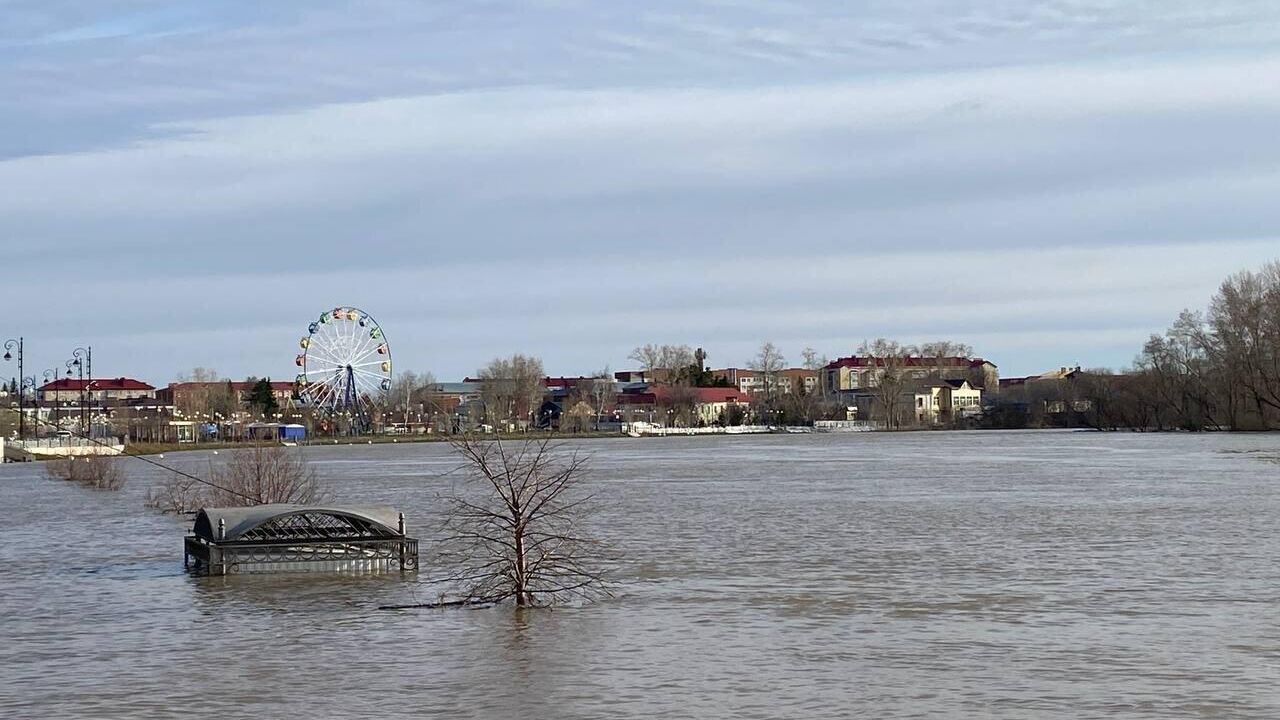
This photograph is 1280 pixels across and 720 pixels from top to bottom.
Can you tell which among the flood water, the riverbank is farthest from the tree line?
the flood water

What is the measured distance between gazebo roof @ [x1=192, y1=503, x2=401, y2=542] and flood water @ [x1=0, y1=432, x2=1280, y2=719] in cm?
98

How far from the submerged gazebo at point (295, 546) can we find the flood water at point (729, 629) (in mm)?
620

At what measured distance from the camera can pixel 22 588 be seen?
25656 mm

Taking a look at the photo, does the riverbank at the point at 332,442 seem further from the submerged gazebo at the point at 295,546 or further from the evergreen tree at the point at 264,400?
the submerged gazebo at the point at 295,546

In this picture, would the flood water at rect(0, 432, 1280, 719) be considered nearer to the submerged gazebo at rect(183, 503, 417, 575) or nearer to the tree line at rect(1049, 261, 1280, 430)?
the submerged gazebo at rect(183, 503, 417, 575)

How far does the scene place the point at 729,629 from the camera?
20.0m

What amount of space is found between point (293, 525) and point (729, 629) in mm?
11236

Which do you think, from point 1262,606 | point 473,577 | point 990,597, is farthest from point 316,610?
point 1262,606

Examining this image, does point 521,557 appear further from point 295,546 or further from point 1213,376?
point 1213,376

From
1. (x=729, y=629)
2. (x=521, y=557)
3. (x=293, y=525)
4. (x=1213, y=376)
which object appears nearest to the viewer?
(x=729, y=629)

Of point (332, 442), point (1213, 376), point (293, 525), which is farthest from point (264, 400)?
point (293, 525)

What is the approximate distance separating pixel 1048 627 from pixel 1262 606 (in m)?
3.53

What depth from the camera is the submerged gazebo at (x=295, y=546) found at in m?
26.6

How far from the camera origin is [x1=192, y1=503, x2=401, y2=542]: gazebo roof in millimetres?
26641
